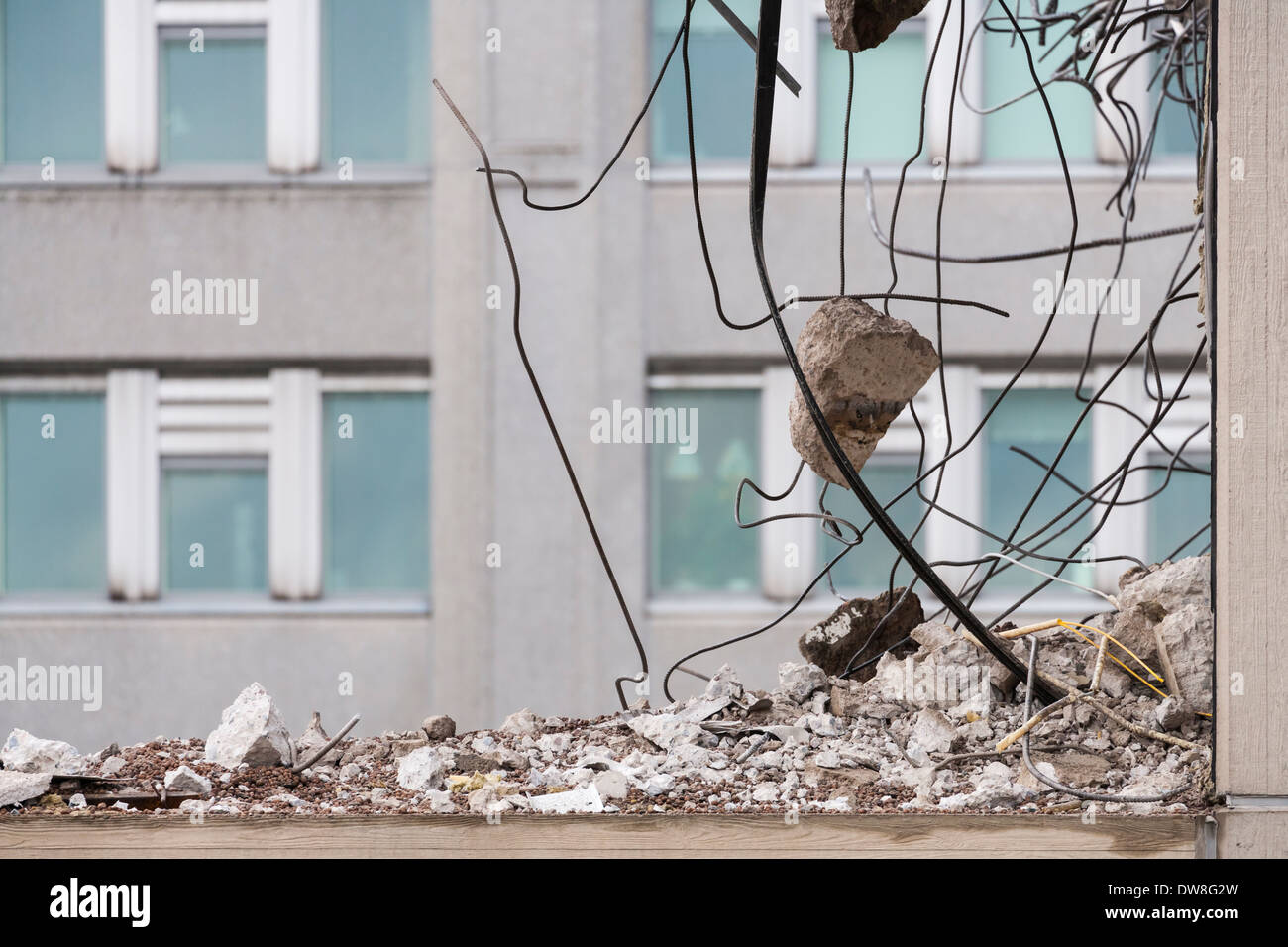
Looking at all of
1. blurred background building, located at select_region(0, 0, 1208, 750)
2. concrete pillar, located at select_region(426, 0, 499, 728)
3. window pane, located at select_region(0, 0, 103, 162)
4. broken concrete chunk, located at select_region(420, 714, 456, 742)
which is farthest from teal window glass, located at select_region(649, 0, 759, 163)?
broken concrete chunk, located at select_region(420, 714, 456, 742)

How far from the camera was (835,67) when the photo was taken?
3.64 m

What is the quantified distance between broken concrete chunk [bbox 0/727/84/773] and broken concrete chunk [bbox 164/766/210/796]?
0.12 m

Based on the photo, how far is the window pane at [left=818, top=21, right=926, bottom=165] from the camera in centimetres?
363

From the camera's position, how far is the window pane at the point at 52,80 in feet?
12.1

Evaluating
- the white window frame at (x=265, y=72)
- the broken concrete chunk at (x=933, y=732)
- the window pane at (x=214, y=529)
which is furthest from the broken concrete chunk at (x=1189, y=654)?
the white window frame at (x=265, y=72)

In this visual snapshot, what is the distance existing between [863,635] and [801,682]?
0.17 m

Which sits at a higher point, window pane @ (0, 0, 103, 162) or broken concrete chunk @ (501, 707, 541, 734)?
window pane @ (0, 0, 103, 162)

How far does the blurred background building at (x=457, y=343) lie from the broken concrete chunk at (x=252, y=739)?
2.29 m

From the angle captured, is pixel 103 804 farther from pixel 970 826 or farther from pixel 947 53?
pixel 947 53

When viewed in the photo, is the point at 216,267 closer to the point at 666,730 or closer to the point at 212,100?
the point at 212,100

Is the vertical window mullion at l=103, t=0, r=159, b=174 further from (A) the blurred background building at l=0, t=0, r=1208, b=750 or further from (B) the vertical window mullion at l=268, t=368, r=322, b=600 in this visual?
(B) the vertical window mullion at l=268, t=368, r=322, b=600

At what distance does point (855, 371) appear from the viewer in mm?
1085

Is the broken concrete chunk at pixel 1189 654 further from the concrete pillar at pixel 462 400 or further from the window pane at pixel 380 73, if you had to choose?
the window pane at pixel 380 73
